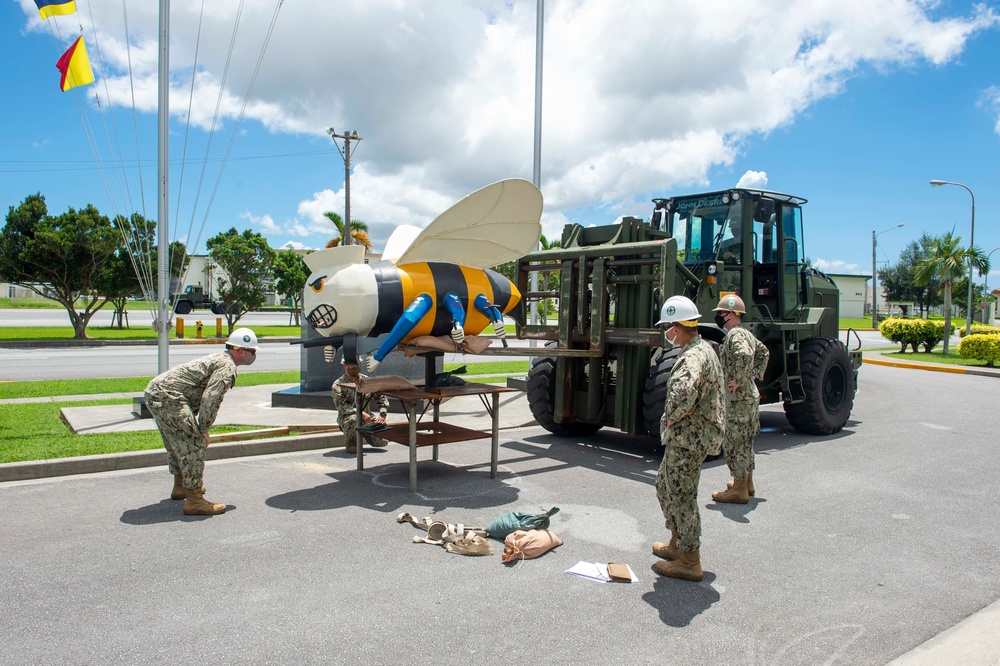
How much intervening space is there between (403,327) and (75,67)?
634cm

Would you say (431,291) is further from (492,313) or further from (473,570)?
(473,570)

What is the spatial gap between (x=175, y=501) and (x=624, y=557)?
370 cm

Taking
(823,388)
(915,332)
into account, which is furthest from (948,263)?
(823,388)

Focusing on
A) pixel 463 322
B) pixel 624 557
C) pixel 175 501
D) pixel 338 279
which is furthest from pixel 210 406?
A: pixel 624 557

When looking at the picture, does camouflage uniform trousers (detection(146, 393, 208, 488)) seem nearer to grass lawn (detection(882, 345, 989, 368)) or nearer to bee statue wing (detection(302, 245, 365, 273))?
bee statue wing (detection(302, 245, 365, 273))

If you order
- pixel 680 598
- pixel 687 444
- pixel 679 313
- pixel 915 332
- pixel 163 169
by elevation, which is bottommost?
pixel 680 598

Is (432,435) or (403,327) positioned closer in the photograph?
(403,327)

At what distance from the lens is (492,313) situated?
655 centimetres

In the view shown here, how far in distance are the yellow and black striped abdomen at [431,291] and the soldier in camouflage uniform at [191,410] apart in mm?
1149

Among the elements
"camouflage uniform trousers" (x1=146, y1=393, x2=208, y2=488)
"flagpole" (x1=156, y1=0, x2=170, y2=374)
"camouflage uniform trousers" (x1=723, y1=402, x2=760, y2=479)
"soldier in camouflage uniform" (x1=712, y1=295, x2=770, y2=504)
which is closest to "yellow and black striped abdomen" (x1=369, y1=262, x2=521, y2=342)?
"camouflage uniform trousers" (x1=146, y1=393, x2=208, y2=488)

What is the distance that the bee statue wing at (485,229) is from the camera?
6336 mm

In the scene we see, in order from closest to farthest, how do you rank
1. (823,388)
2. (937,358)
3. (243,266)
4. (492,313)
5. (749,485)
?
(749,485) → (492,313) → (823,388) → (937,358) → (243,266)

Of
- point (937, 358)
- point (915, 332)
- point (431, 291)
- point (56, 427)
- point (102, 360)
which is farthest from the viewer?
point (915, 332)

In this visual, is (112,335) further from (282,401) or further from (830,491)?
(830,491)
